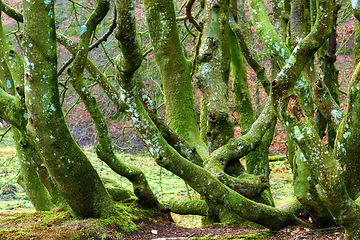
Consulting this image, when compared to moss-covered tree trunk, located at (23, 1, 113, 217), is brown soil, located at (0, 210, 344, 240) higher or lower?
lower

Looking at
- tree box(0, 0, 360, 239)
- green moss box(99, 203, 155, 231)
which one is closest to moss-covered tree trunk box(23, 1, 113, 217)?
tree box(0, 0, 360, 239)

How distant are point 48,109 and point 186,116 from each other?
254cm

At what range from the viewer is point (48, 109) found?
2961 mm

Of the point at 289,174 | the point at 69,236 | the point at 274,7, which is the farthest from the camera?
the point at 289,174

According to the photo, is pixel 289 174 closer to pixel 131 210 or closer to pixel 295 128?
pixel 131 210

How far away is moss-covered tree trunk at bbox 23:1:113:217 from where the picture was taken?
→ 2838 millimetres

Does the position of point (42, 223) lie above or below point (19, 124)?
below

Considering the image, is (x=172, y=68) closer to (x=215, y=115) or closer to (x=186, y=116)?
(x=186, y=116)

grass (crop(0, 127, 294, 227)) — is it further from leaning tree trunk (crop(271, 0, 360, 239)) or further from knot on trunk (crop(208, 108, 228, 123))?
leaning tree trunk (crop(271, 0, 360, 239))

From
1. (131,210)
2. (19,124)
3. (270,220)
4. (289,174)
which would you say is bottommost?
(289,174)

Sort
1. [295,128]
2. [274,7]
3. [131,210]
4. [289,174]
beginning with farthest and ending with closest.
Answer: [289,174]
[274,7]
[131,210]
[295,128]

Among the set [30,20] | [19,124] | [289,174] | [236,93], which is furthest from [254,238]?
[289,174]

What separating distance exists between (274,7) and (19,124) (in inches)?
167

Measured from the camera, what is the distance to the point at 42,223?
12.2 feet
